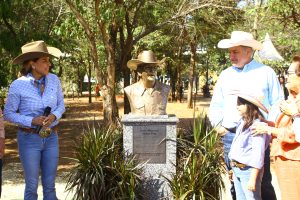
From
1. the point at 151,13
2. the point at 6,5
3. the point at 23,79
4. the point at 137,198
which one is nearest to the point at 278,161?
the point at 137,198

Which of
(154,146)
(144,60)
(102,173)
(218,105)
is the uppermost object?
(144,60)

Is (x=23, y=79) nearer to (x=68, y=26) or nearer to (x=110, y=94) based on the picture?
(x=68, y=26)

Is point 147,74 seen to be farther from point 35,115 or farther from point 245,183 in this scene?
point 245,183

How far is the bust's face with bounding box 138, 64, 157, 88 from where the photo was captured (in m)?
6.31

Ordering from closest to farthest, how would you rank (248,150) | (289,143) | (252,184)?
1. (289,143)
2. (252,184)
3. (248,150)

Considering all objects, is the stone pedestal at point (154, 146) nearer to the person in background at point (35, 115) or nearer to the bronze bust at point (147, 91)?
the bronze bust at point (147, 91)

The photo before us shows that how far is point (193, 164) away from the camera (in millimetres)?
5824

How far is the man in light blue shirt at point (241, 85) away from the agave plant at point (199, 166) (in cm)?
88

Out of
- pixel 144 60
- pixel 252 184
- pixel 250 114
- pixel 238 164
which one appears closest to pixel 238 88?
pixel 250 114

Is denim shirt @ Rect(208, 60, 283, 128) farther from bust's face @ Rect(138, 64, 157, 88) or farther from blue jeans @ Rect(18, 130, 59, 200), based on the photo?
blue jeans @ Rect(18, 130, 59, 200)

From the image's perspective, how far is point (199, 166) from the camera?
5883mm

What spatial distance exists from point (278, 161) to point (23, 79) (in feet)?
9.09

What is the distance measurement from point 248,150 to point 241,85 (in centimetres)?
88

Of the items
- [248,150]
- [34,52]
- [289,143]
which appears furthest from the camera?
[34,52]
